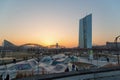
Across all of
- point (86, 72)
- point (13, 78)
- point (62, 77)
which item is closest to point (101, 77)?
point (86, 72)

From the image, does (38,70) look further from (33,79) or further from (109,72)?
(109,72)

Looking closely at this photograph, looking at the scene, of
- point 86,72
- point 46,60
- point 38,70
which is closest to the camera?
point 86,72

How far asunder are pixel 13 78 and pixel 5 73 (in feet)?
4.18

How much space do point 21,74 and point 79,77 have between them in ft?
15.4

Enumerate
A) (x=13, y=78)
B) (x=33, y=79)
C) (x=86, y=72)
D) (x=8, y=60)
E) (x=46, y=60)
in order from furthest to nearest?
(x=46, y=60) → (x=8, y=60) → (x=86, y=72) → (x=13, y=78) → (x=33, y=79)

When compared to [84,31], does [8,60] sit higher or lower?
lower

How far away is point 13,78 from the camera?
17359 mm

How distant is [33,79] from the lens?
16.0 m

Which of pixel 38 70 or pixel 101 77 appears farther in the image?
pixel 38 70

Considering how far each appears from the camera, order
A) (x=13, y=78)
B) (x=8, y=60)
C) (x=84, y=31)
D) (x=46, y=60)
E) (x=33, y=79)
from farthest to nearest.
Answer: (x=84, y=31) < (x=46, y=60) < (x=8, y=60) < (x=13, y=78) < (x=33, y=79)

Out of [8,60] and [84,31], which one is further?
[84,31]

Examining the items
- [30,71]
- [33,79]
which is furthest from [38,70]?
[33,79]

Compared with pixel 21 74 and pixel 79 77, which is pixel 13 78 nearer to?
pixel 21 74

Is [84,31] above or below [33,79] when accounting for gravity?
above
